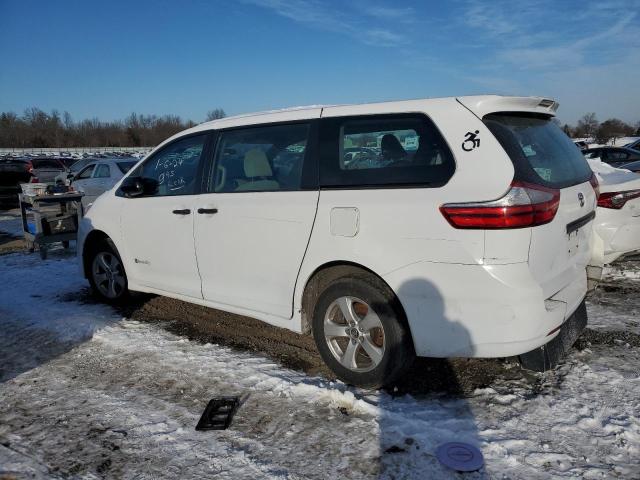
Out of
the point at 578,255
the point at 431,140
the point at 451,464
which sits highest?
the point at 431,140

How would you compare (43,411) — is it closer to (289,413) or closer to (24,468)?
(24,468)

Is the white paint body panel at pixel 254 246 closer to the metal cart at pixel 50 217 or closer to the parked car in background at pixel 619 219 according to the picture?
the parked car in background at pixel 619 219

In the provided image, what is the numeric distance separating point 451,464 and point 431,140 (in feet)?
6.15

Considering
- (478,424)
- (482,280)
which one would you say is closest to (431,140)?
(482,280)

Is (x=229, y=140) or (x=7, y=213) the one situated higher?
(x=229, y=140)

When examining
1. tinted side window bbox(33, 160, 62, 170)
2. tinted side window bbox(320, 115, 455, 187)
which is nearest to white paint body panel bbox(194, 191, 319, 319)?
tinted side window bbox(320, 115, 455, 187)

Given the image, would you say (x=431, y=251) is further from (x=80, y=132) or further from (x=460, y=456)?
(x=80, y=132)

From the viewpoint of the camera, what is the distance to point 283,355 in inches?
161

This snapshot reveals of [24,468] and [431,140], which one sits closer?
[24,468]

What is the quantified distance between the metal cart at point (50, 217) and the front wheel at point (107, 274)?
8.46ft

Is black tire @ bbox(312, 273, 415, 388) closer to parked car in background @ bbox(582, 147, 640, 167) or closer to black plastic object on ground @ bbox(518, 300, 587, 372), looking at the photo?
black plastic object on ground @ bbox(518, 300, 587, 372)

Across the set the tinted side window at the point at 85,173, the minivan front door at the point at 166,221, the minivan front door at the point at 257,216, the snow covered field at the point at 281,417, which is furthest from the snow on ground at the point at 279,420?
the tinted side window at the point at 85,173

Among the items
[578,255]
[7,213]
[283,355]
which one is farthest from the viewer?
[7,213]

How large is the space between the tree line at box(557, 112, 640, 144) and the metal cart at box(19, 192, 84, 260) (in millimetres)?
56067
